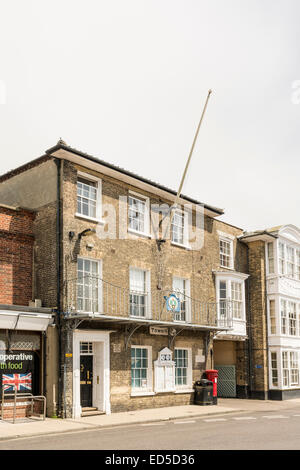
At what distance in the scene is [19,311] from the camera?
17.1 m

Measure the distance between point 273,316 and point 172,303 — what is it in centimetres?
774

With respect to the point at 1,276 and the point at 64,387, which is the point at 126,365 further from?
the point at 1,276

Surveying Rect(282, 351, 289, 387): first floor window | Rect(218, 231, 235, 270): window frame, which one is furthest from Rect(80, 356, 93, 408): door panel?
Rect(282, 351, 289, 387): first floor window

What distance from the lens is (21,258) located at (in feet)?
61.8

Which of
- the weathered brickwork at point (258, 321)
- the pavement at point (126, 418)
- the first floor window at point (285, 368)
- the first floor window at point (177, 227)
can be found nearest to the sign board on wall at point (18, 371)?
the pavement at point (126, 418)

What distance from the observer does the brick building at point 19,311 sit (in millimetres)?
17047

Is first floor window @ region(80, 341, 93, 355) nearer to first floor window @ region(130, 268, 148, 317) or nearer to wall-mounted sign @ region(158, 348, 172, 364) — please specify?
first floor window @ region(130, 268, 148, 317)

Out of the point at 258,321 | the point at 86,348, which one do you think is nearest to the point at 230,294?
the point at 258,321

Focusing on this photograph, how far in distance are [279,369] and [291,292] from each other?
4.10 meters

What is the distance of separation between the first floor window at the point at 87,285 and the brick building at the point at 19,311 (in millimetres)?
1428

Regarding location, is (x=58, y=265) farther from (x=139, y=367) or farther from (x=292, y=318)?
(x=292, y=318)

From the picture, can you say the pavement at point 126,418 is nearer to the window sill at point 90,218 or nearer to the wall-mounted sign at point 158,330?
the wall-mounted sign at point 158,330
